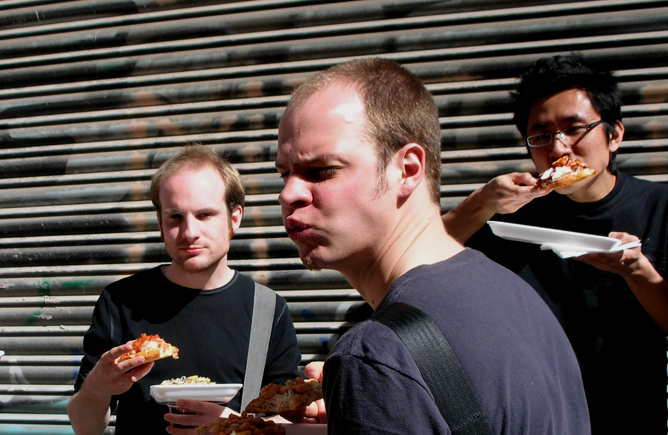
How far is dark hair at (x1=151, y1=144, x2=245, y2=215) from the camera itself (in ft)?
10.6

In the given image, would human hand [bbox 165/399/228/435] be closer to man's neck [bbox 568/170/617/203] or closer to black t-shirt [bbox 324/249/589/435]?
black t-shirt [bbox 324/249/589/435]

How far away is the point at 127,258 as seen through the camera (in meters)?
4.58

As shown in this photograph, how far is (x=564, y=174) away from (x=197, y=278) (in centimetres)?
188

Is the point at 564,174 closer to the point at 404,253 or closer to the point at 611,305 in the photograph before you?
the point at 611,305

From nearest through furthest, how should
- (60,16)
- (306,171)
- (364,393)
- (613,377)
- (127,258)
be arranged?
(364,393), (306,171), (613,377), (127,258), (60,16)

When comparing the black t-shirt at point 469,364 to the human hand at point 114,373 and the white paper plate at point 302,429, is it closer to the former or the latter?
the white paper plate at point 302,429

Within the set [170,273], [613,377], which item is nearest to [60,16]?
[170,273]

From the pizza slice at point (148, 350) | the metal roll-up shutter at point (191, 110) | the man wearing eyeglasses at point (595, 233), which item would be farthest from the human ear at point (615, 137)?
the pizza slice at point (148, 350)

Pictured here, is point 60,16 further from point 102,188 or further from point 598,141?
point 598,141

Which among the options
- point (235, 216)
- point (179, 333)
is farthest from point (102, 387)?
point (235, 216)

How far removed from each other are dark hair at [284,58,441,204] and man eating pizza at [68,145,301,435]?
169cm

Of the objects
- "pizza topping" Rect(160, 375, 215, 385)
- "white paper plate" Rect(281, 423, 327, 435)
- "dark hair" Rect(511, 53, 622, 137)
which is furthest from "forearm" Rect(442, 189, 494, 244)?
"white paper plate" Rect(281, 423, 327, 435)

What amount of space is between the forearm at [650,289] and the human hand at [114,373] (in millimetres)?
2060

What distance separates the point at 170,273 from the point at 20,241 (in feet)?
7.67
